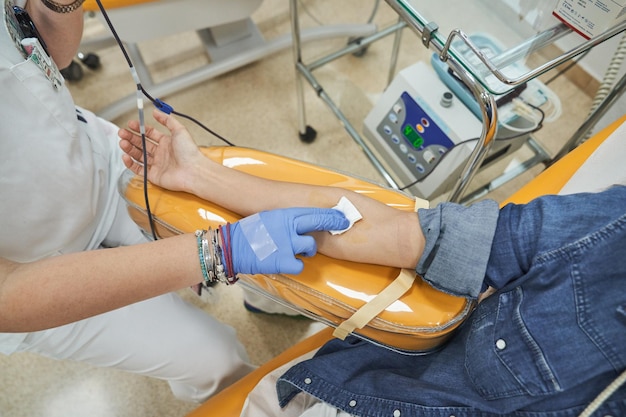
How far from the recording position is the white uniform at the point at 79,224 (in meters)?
0.72

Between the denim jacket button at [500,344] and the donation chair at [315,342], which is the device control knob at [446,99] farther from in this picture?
the denim jacket button at [500,344]

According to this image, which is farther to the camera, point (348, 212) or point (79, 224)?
point (79, 224)

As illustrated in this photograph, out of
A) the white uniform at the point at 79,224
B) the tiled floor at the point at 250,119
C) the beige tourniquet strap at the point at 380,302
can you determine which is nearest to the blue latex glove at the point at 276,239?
the beige tourniquet strap at the point at 380,302

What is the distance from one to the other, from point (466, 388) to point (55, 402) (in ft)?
3.85

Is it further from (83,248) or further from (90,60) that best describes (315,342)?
(90,60)

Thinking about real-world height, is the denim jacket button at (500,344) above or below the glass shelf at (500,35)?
below

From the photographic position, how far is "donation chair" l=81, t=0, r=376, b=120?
4.20 feet

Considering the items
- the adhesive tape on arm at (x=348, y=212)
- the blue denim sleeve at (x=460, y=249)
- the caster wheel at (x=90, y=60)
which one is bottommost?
the caster wheel at (x=90, y=60)

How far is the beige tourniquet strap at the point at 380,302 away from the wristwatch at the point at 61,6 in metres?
0.77

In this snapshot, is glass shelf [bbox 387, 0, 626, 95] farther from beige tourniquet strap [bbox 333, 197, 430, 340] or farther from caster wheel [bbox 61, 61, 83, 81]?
caster wheel [bbox 61, 61, 83, 81]

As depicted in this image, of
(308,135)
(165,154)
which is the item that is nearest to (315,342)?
(165,154)

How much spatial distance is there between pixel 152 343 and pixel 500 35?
1019 millimetres

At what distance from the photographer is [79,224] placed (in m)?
0.84

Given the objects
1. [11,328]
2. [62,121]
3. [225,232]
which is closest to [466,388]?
[225,232]
